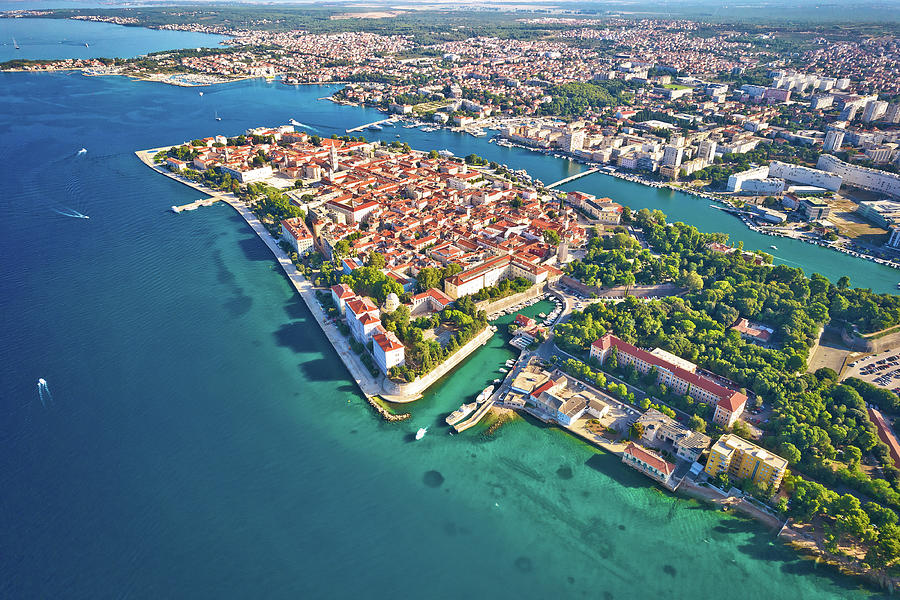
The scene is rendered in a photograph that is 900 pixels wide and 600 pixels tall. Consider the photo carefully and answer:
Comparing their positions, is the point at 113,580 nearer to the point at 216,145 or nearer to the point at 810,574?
the point at 810,574

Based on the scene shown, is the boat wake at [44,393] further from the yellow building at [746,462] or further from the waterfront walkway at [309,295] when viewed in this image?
the yellow building at [746,462]

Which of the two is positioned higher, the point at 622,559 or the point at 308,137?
the point at 308,137

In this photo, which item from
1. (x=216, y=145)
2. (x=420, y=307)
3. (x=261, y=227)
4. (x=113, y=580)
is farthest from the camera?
(x=216, y=145)

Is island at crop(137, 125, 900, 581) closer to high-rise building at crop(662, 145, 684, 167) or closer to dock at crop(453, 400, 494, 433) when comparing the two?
dock at crop(453, 400, 494, 433)

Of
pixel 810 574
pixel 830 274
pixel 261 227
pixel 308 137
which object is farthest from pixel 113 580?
pixel 308 137

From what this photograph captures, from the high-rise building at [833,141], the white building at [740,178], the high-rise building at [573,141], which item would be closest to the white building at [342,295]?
the white building at [740,178]

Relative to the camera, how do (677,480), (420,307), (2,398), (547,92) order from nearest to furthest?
(677,480) < (2,398) < (420,307) < (547,92)

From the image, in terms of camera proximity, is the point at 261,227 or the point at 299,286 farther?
the point at 261,227
